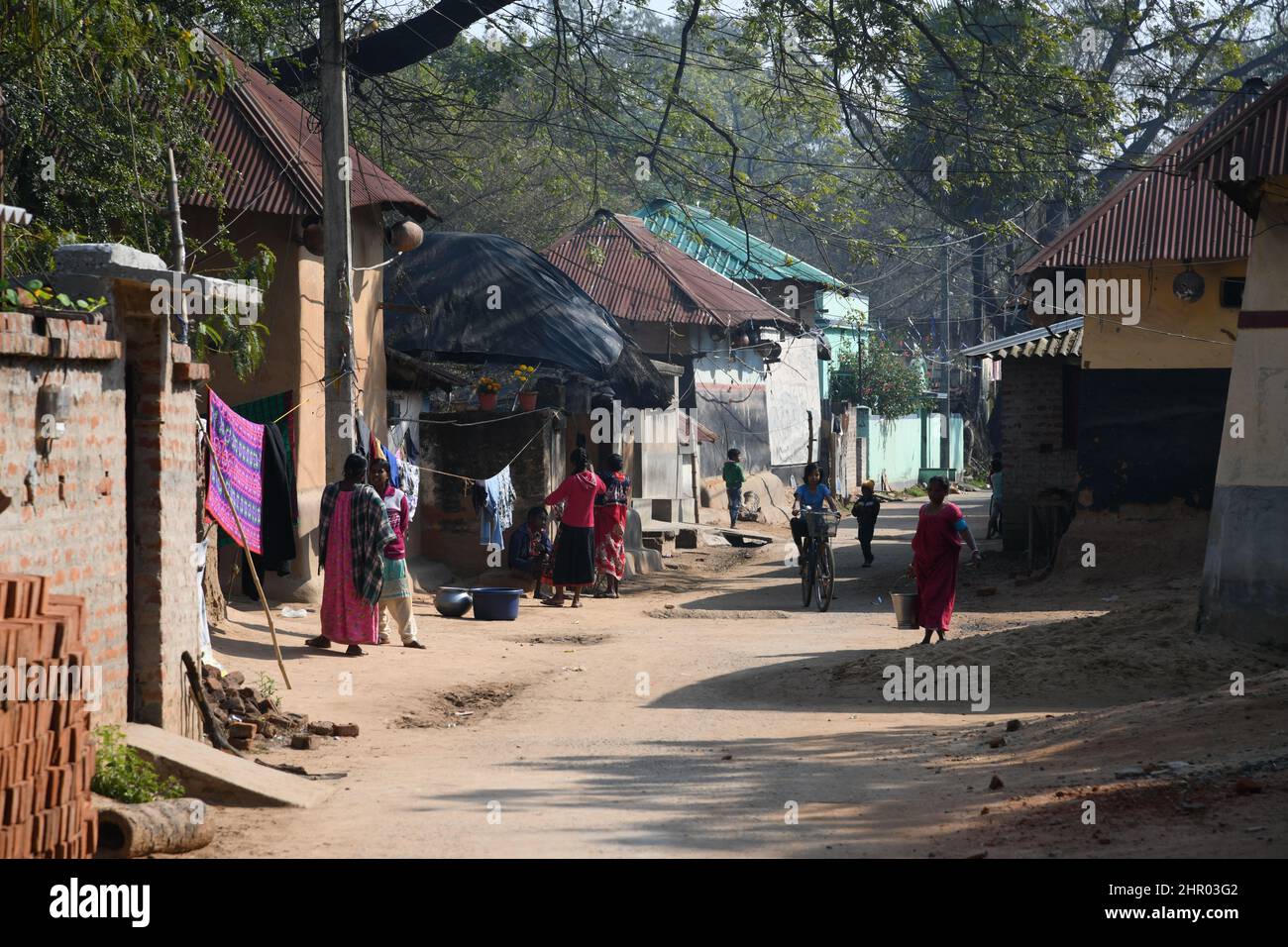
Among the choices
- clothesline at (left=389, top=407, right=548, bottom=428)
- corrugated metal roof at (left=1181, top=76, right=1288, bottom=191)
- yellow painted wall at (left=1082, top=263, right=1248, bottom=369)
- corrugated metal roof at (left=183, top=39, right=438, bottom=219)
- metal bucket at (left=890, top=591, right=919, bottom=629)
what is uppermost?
corrugated metal roof at (left=183, top=39, right=438, bottom=219)

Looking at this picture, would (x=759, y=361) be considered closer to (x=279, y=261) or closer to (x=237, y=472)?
(x=279, y=261)

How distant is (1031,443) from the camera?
867 inches

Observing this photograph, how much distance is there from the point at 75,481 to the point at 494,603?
8372 millimetres

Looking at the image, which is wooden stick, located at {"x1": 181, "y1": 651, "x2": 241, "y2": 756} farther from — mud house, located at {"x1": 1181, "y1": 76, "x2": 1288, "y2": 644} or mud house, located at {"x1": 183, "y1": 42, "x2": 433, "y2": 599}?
mud house, located at {"x1": 1181, "y1": 76, "x2": 1288, "y2": 644}

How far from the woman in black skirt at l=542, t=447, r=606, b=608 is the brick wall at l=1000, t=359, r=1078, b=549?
7.52m

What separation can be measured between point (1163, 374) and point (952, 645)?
25.2 ft

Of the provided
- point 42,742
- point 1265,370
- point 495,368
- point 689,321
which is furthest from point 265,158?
point 689,321

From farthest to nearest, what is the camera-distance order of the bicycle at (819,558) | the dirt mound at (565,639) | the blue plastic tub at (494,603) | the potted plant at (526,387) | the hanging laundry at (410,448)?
1. the potted plant at (526,387)
2. the hanging laundry at (410,448)
3. the bicycle at (819,558)
4. the blue plastic tub at (494,603)
5. the dirt mound at (565,639)

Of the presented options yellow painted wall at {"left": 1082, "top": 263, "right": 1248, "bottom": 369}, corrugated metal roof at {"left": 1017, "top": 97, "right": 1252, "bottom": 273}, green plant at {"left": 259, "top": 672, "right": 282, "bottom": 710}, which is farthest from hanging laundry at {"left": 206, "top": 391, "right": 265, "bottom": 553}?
yellow painted wall at {"left": 1082, "top": 263, "right": 1248, "bottom": 369}

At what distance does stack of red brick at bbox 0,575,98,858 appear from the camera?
17.6 ft

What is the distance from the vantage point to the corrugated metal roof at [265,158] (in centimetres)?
1450

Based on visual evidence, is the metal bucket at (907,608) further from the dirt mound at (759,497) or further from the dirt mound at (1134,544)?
the dirt mound at (759,497)

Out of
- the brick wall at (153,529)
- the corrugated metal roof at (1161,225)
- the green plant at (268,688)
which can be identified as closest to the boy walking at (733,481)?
the corrugated metal roof at (1161,225)

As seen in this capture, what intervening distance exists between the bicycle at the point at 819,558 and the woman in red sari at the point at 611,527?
2.34 meters
